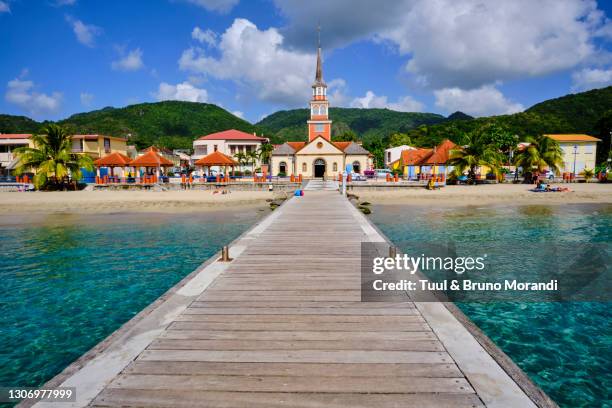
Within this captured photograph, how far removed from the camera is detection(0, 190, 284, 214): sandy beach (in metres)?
27.5

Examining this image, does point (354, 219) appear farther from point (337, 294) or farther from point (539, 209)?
point (539, 209)

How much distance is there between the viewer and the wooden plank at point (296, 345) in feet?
13.8

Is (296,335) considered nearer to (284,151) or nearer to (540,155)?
(284,151)

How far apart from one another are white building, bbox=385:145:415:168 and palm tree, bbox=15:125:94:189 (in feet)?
169

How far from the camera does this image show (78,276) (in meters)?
11.2

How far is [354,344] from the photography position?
170 inches

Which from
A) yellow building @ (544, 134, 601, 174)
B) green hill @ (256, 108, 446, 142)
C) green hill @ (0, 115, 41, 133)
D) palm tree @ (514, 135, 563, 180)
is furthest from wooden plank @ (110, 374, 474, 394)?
green hill @ (256, 108, 446, 142)

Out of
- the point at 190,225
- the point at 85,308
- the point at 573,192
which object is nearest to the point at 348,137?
the point at 573,192

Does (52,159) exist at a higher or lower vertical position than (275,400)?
higher

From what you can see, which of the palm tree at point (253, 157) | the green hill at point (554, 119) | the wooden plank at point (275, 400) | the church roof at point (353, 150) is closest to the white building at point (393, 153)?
the green hill at point (554, 119)

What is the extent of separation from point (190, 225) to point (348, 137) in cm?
7448

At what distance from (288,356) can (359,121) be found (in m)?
179

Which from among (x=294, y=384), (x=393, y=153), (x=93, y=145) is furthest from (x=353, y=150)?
(x=294, y=384)

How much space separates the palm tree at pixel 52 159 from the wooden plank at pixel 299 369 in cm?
4182
